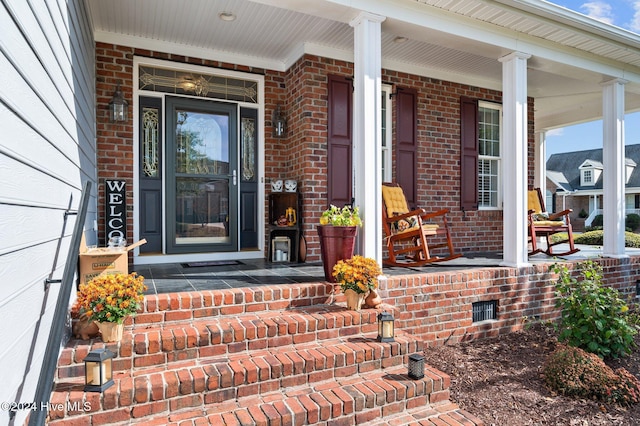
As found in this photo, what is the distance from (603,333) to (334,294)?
2249mm

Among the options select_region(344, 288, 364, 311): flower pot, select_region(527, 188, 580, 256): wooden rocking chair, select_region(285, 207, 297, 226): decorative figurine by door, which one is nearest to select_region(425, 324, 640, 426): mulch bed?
select_region(344, 288, 364, 311): flower pot

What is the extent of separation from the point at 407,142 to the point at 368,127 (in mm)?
2042

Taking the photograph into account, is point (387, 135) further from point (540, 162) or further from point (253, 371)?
point (540, 162)

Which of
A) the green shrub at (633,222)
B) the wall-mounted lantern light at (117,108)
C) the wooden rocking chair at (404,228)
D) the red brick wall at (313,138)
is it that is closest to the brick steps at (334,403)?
the wooden rocking chair at (404,228)

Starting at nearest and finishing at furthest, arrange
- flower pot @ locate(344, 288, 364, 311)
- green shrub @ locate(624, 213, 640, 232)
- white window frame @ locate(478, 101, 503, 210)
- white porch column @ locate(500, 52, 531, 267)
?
1. flower pot @ locate(344, 288, 364, 311)
2. white porch column @ locate(500, 52, 531, 267)
3. white window frame @ locate(478, 101, 503, 210)
4. green shrub @ locate(624, 213, 640, 232)

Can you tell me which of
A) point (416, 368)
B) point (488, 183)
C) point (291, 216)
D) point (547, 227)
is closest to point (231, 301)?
point (416, 368)

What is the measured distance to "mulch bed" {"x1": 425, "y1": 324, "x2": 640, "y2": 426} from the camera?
2.52 meters

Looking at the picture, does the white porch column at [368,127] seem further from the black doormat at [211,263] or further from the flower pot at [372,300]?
the black doormat at [211,263]

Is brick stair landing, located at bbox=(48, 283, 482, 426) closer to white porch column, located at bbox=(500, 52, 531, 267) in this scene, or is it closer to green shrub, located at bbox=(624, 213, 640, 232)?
white porch column, located at bbox=(500, 52, 531, 267)

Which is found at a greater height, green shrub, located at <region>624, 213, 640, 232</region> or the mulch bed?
green shrub, located at <region>624, 213, 640, 232</region>

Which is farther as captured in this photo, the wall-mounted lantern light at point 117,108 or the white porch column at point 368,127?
the wall-mounted lantern light at point 117,108

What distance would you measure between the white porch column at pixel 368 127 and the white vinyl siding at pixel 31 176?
2.14m

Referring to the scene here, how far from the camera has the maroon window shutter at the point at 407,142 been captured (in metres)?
5.34

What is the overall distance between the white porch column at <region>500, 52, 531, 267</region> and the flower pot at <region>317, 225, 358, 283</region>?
6.33ft
